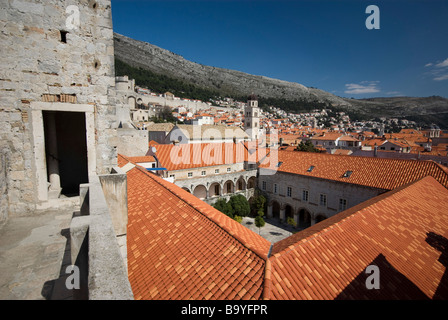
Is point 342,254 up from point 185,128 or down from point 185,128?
down

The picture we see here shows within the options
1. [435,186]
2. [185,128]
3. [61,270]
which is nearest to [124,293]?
[61,270]

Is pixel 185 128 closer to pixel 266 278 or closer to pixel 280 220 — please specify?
pixel 280 220

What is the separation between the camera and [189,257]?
5.84 meters

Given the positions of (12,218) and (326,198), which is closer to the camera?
(12,218)

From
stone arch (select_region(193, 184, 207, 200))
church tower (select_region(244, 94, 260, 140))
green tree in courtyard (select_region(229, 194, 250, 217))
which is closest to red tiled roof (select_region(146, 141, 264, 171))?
stone arch (select_region(193, 184, 207, 200))

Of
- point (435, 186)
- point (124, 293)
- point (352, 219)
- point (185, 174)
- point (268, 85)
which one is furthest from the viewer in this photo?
point (268, 85)

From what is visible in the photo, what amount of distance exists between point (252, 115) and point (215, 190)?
29.1 meters

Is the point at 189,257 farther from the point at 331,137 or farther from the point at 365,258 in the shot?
the point at 331,137

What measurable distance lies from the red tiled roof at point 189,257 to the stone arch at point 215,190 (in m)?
19.6

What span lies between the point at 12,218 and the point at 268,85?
191 m

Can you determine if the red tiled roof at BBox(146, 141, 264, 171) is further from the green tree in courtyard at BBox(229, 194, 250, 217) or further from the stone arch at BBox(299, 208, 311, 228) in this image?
the stone arch at BBox(299, 208, 311, 228)

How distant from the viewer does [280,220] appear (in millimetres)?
25656

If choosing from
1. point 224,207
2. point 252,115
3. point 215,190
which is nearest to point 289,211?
point 224,207

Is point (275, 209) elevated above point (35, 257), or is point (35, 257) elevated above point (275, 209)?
point (35, 257)
